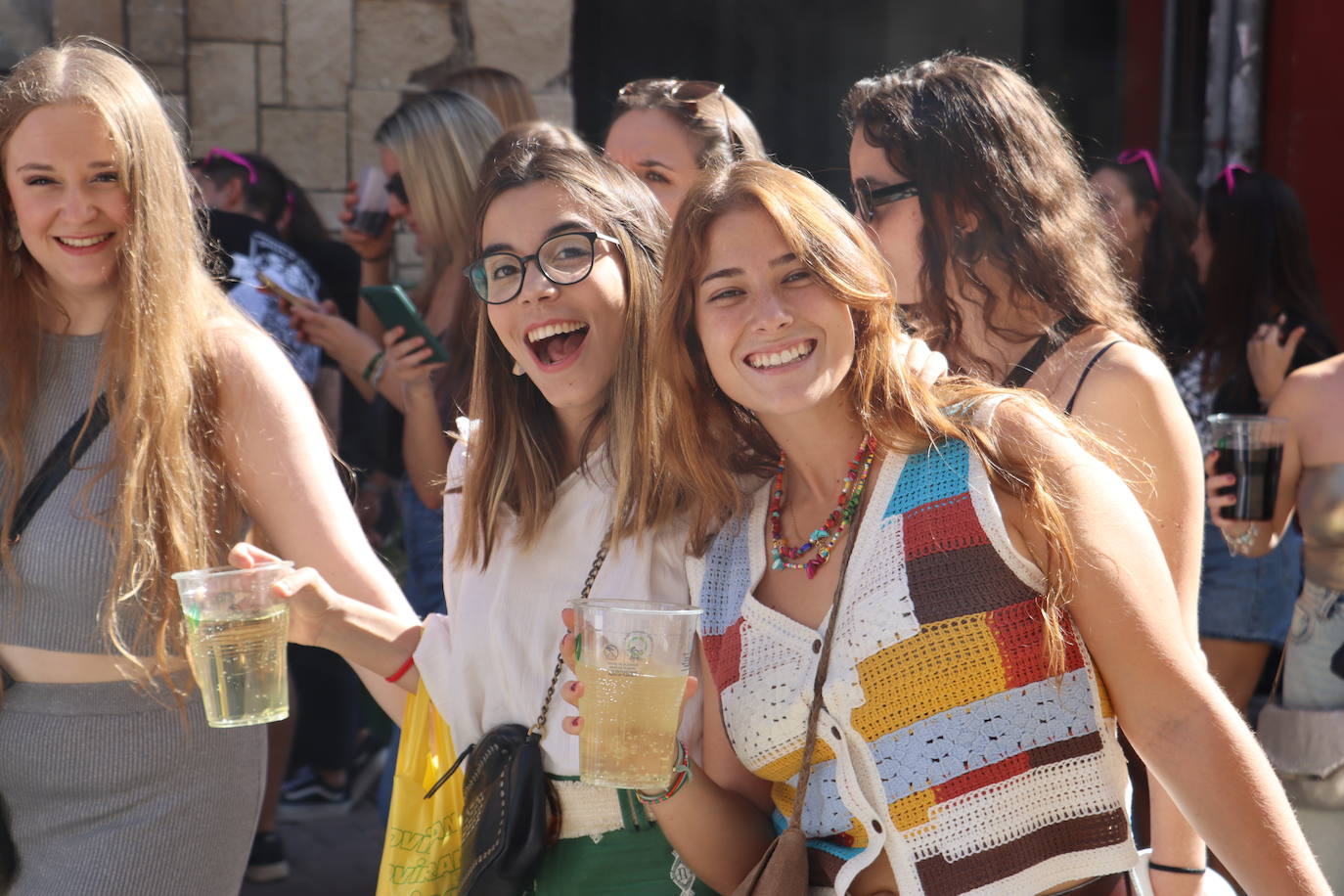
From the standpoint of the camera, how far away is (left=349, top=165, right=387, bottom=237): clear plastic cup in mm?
4410

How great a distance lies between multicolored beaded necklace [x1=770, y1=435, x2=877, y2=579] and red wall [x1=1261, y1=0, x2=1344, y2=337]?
4.27m

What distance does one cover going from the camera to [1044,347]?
2.47 metres

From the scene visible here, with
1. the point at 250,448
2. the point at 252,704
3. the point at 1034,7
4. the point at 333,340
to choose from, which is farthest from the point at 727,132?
the point at 1034,7

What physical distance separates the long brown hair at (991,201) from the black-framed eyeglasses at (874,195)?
0.07ft

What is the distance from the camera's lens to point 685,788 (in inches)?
77.3

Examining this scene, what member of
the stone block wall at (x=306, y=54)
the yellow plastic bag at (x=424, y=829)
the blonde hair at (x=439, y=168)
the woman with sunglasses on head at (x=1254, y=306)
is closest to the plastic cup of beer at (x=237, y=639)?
the yellow plastic bag at (x=424, y=829)

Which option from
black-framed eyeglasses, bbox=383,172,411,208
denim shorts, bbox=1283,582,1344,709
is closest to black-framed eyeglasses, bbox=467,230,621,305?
denim shorts, bbox=1283,582,1344,709

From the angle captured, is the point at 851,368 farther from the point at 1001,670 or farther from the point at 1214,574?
the point at 1214,574

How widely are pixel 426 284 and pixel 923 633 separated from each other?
2.81 metres

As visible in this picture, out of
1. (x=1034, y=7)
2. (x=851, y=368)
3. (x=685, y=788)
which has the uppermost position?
(x=1034, y=7)

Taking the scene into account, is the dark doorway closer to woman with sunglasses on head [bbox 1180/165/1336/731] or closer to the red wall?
the red wall

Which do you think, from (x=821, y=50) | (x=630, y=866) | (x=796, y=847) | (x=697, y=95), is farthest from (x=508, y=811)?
(x=821, y=50)

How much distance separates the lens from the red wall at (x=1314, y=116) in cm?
545

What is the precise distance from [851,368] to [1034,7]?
4.69 m
